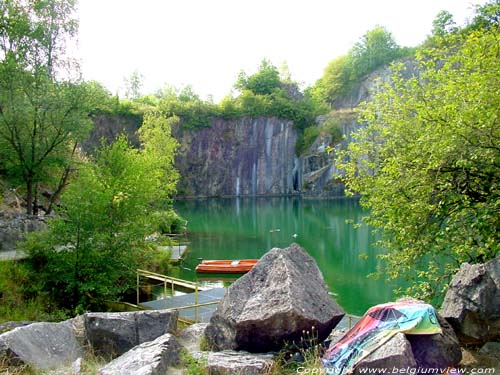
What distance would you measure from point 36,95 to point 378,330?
15327 millimetres

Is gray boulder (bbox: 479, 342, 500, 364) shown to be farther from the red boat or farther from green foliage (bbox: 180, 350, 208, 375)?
the red boat

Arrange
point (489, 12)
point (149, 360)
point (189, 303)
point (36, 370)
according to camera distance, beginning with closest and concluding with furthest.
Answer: point (149, 360)
point (36, 370)
point (489, 12)
point (189, 303)

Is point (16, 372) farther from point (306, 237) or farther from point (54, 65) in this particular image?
point (306, 237)

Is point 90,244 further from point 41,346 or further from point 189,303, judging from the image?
point 41,346

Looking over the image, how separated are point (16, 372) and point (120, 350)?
1.32m

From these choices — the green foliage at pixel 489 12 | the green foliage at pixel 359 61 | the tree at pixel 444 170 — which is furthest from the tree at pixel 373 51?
the tree at pixel 444 170

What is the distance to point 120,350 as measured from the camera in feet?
20.6

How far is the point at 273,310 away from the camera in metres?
5.24

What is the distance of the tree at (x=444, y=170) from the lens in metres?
7.34

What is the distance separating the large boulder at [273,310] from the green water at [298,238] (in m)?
9.79

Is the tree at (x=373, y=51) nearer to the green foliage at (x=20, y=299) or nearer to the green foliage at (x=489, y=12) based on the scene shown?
the green foliage at (x=489, y=12)

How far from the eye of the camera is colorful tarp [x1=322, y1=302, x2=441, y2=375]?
172 inches

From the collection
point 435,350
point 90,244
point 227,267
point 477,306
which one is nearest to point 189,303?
point 90,244

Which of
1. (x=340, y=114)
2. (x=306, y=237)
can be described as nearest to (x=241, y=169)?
(x=340, y=114)
